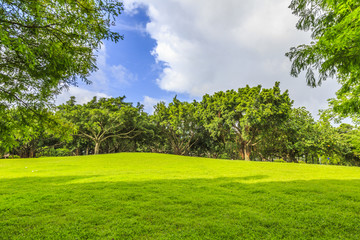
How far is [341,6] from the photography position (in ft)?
11.1

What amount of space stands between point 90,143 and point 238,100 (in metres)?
26.7

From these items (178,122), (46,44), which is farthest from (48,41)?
(178,122)

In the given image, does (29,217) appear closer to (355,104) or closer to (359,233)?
(359,233)

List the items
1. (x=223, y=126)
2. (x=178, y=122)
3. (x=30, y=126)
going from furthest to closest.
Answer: (x=178, y=122), (x=223, y=126), (x=30, y=126)

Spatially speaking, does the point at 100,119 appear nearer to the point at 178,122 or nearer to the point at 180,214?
the point at 178,122

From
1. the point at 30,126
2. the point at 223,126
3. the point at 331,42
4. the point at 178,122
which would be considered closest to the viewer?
the point at 331,42

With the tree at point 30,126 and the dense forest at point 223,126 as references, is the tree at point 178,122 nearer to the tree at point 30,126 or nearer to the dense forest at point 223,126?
the dense forest at point 223,126

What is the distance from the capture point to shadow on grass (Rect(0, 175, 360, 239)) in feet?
10.7

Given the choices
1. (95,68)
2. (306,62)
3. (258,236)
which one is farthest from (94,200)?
(306,62)

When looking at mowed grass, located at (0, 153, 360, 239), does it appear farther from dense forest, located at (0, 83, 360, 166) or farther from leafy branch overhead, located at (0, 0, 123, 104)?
dense forest, located at (0, 83, 360, 166)

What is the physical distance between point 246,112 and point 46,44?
2069 cm

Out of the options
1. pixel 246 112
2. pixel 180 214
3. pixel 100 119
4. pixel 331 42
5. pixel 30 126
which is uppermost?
pixel 246 112

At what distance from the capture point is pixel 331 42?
3432 millimetres

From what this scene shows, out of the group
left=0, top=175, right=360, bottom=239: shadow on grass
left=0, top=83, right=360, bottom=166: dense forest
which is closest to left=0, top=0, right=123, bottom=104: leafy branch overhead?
left=0, top=175, right=360, bottom=239: shadow on grass
